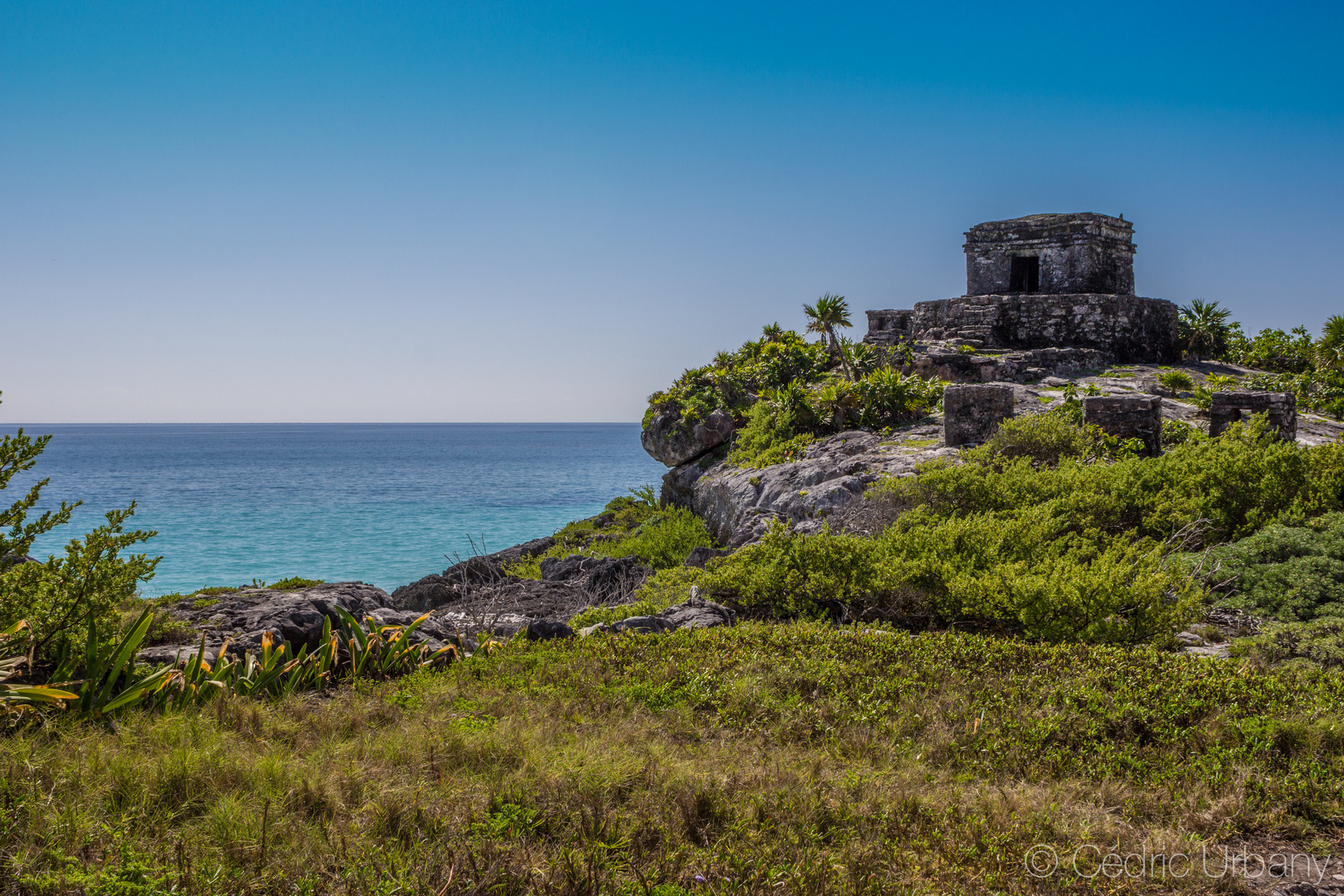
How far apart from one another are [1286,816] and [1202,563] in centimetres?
470

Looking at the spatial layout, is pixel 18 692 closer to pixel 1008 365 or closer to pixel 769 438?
pixel 769 438

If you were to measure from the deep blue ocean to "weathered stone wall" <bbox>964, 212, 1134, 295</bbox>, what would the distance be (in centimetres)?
1882

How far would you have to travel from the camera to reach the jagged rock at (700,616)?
7.84 m

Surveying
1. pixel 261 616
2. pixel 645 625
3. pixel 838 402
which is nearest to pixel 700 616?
pixel 645 625

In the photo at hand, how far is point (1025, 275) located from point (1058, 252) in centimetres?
136

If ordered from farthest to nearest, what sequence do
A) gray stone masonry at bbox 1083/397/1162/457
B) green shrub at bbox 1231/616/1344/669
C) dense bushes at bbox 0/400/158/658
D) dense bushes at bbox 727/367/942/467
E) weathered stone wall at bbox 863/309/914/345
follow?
weathered stone wall at bbox 863/309/914/345, dense bushes at bbox 727/367/942/467, gray stone masonry at bbox 1083/397/1162/457, green shrub at bbox 1231/616/1344/669, dense bushes at bbox 0/400/158/658

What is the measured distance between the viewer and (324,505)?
5009 cm

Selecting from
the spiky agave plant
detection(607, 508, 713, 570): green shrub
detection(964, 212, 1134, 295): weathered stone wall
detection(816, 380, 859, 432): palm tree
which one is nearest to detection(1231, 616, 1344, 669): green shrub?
the spiky agave plant

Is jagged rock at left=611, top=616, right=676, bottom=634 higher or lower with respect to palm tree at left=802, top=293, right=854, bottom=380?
lower

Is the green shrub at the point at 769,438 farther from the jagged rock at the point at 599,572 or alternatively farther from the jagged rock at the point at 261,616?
the jagged rock at the point at 261,616

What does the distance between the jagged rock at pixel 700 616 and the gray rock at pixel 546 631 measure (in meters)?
1.16

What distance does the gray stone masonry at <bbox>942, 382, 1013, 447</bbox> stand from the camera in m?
14.1

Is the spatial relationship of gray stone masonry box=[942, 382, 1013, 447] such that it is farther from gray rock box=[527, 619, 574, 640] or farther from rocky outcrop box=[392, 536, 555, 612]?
gray rock box=[527, 619, 574, 640]

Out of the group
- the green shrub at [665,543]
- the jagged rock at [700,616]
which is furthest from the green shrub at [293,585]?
the green shrub at [665,543]
